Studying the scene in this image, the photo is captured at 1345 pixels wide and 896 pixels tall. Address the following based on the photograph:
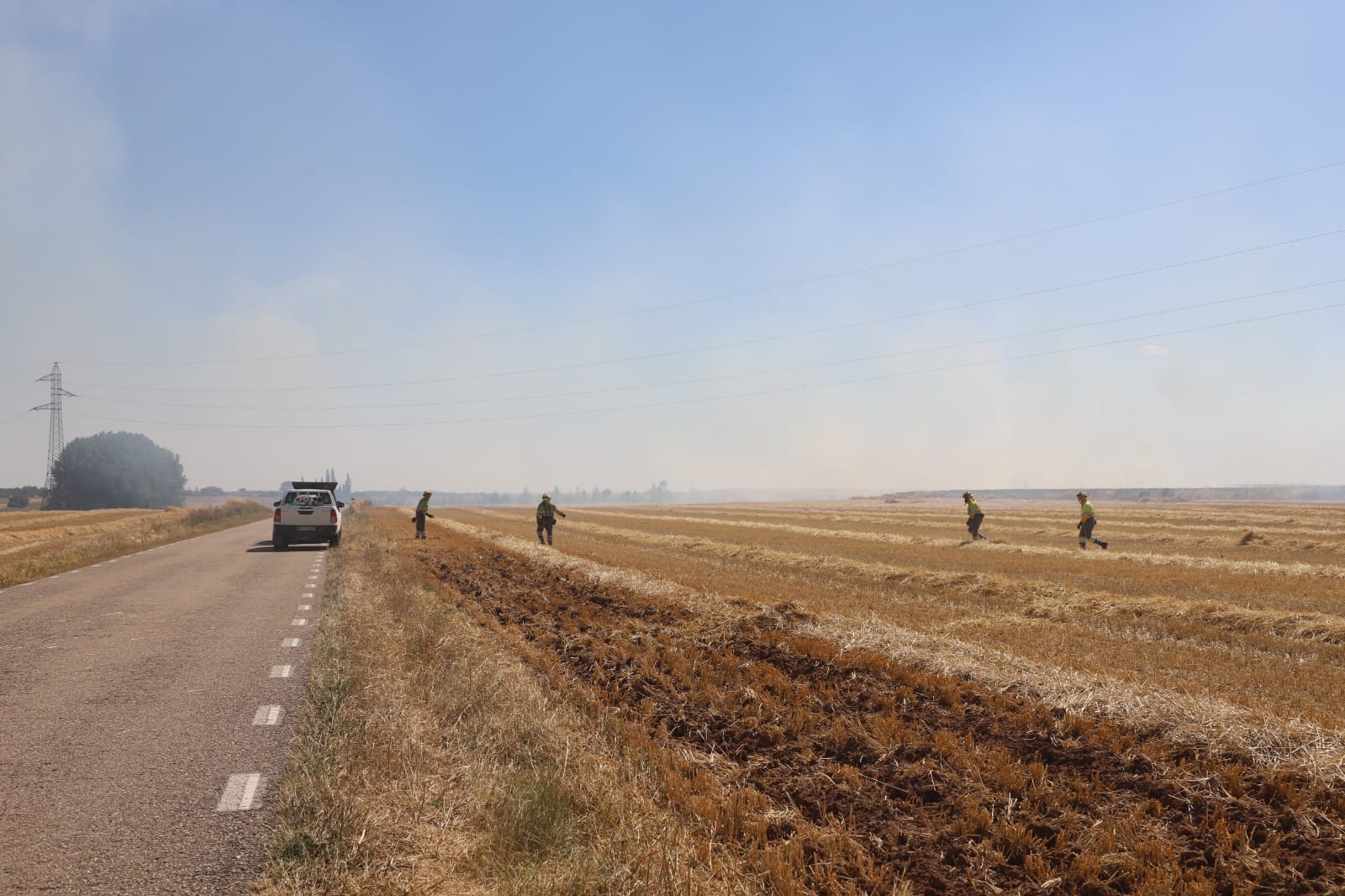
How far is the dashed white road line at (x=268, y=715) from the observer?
24.3ft

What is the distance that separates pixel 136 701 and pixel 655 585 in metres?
10.4

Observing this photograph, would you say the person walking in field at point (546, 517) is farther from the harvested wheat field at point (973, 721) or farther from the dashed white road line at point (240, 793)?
the dashed white road line at point (240, 793)

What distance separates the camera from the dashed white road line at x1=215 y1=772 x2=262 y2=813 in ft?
17.7

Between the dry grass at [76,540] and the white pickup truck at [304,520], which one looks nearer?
the dry grass at [76,540]

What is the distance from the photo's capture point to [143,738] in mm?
6961

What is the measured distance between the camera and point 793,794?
6180 millimetres

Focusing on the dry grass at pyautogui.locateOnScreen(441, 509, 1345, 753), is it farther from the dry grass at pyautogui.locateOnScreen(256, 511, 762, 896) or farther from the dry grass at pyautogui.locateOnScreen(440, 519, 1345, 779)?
the dry grass at pyautogui.locateOnScreen(256, 511, 762, 896)

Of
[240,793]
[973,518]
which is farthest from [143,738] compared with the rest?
[973,518]

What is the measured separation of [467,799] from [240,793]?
1507 mm

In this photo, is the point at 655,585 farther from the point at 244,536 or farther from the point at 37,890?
the point at 244,536

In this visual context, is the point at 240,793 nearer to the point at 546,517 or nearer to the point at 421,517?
the point at 546,517

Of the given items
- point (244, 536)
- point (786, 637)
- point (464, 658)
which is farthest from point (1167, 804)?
point (244, 536)

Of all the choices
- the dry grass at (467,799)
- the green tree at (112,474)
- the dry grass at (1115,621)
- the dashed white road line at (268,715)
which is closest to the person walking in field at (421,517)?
the dry grass at (1115,621)

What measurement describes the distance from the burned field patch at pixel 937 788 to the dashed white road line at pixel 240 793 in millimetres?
2751
